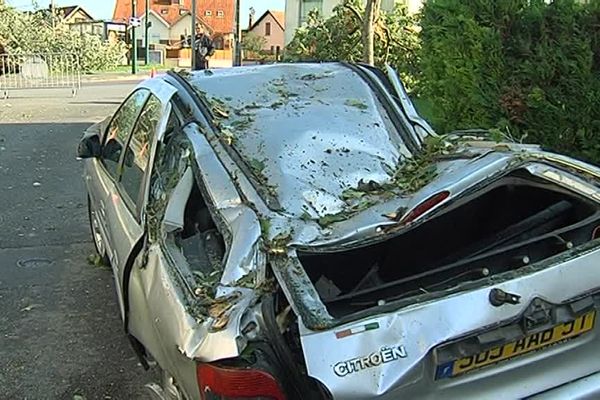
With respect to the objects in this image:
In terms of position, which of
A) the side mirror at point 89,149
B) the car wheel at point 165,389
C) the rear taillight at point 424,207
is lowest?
the car wheel at point 165,389

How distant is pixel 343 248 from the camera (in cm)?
273

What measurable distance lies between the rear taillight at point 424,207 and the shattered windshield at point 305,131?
1.30 ft

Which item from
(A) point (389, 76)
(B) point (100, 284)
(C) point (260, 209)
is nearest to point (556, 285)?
(C) point (260, 209)

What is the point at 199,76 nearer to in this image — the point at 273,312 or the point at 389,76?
the point at 389,76

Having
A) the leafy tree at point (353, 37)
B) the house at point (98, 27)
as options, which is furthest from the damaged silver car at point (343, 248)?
the house at point (98, 27)

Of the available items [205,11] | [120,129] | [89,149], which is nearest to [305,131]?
[120,129]

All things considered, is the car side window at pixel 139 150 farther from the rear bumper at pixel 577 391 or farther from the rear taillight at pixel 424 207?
the rear bumper at pixel 577 391

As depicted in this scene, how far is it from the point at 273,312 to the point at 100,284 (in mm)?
3529

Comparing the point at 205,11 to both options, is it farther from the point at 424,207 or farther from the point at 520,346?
the point at 520,346

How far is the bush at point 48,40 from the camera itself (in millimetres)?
34281

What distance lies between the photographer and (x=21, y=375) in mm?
4188

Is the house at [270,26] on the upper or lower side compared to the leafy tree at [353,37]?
upper

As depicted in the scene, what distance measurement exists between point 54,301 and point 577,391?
3.95 m

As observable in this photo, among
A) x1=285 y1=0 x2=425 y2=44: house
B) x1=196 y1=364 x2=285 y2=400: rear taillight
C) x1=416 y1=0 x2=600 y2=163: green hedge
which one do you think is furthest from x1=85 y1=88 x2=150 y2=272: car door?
x1=285 y1=0 x2=425 y2=44: house
